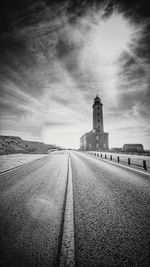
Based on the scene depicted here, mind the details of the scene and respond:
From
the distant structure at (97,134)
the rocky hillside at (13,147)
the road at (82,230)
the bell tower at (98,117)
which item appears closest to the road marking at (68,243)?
the road at (82,230)

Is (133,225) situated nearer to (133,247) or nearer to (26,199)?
(133,247)

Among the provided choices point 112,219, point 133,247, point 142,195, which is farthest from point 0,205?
point 142,195

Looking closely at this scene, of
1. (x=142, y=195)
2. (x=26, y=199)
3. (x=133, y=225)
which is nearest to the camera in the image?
(x=133, y=225)

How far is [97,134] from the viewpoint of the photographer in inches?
2852

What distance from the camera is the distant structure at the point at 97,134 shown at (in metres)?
72.5

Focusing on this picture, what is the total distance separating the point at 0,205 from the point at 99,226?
8.42 ft

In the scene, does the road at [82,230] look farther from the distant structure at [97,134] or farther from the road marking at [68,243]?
the distant structure at [97,134]

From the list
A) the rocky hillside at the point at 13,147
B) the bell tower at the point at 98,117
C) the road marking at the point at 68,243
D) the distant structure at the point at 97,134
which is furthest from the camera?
the bell tower at the point at 98,117

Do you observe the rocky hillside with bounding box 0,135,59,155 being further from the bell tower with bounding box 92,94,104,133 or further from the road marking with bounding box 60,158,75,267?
the bell tower with bounding box 92,94,104,133

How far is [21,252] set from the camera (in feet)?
5.24

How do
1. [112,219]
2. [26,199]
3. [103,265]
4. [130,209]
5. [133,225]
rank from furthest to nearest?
[26,199] < [130,209] < [112,219] < [133,225] < [103,265]

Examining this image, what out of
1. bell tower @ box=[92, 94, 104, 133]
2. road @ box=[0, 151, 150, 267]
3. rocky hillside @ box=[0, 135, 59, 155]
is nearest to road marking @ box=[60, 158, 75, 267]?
road @ box=[0, 151, 150, 267]

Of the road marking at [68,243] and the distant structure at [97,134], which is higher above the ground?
the distant structure at [97,134]

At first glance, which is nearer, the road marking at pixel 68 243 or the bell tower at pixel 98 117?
the road marking at pixel 68 243
